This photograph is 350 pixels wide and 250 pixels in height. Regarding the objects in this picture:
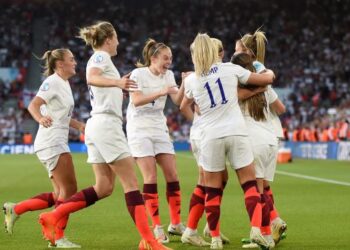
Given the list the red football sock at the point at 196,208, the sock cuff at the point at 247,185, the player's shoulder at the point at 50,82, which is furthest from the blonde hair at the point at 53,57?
the sock cuff at the point at 247,185

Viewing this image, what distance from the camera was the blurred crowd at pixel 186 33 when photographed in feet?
162

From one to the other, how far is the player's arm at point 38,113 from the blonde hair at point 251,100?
2.13 m

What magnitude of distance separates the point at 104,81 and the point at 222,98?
121cm

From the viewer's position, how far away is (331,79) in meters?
49.5

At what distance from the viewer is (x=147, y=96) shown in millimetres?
9391

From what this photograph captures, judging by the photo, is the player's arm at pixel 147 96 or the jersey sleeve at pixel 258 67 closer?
the jersey sleeve at pixel 258 67

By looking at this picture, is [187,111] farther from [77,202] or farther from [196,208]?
[77,202]

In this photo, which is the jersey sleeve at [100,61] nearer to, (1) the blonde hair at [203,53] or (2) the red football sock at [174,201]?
(1) the blonde hair at [203,53]

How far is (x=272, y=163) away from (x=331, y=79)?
41.0m

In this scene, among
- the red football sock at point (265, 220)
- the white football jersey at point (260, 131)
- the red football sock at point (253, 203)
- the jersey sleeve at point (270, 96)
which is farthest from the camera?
the jersey sleeve at point (270, 96)

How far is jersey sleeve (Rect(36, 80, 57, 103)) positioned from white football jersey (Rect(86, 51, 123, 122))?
43.3 inches

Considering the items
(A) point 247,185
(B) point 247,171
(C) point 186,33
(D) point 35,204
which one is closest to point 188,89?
(B) point 247,171

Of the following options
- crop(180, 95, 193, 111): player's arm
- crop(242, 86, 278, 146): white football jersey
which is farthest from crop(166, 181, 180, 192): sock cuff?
crop(242, 86, 278, 146): white football jersey

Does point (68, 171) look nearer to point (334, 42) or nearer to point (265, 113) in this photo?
point (265, 113)
